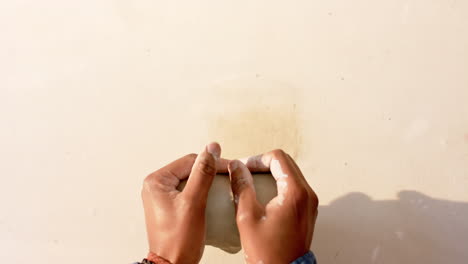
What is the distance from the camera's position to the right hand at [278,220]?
723mm

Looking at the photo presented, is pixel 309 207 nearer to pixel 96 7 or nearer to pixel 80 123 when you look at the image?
pixel 80 123

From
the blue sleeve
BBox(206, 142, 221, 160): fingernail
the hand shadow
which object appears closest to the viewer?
the blue sleeve

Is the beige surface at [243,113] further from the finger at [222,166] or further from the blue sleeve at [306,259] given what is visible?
the blue sleeve at [306,259]

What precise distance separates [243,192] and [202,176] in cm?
9

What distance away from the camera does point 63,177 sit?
117 centimetres

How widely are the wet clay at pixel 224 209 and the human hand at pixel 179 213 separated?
4 cm

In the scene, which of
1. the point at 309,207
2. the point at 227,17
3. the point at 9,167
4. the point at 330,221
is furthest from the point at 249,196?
the point at 9,167

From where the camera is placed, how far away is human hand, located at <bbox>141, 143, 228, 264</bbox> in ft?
2.44

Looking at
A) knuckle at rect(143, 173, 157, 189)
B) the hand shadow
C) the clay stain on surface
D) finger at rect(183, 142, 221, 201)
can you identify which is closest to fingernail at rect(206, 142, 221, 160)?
finger at rect(183, 142, 221, 201)

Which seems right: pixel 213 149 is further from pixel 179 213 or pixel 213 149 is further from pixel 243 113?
pixel 243 113

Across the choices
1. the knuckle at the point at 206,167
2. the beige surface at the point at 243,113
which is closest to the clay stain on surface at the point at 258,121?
the beige surface at the point at 243,113

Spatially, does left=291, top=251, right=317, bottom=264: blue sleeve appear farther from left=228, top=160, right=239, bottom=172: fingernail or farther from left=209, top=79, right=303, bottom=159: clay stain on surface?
left=209, top=79, right=303, bottom=159: clay stain on surface

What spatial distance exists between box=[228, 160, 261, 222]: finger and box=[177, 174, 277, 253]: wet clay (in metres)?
0.02

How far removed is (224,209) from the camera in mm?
819
